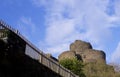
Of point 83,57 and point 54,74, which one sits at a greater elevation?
point 83,57

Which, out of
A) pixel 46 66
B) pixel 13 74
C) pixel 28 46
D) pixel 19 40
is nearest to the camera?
pixel 13 74

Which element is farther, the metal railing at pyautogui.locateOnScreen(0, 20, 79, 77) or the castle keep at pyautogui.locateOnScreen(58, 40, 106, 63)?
the castle keep at pyautogui.locateOnScreen(58, 40, 106, 63)

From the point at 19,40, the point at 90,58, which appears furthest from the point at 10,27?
the point at 90,58

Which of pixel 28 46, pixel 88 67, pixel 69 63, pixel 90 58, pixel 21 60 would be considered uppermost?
pixel 90 58

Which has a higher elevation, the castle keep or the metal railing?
the castle keep

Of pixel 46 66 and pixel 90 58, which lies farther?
pixel 90 58

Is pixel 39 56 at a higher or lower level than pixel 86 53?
lower

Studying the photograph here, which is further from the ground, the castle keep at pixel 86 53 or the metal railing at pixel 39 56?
the castle keep at pixel 86 53

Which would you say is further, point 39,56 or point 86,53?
point 86,53

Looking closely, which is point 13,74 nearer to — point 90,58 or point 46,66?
point 46,66

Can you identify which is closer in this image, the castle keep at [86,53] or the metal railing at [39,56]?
the metal railing at [39,56]

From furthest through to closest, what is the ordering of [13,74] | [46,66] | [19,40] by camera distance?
[46,66]
[19,40]
[13,74]

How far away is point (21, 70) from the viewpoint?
61.0 feet

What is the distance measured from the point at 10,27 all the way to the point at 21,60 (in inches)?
73.5
